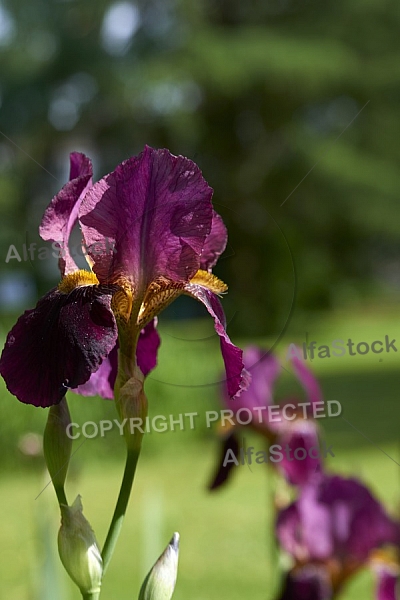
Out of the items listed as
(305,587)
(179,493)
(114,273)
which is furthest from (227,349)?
(179,493)

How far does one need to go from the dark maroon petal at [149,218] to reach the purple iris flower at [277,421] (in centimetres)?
56

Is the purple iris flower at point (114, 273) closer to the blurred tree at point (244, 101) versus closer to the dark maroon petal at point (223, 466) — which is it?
the dark maroon petal at point (223, 466)

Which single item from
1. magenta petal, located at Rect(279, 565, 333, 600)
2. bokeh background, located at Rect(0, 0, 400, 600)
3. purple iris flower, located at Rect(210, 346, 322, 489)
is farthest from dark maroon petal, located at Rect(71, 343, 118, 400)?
bokeh background, located at Rect(0, 0, 400, 600)

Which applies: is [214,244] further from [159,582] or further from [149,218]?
[159,582]

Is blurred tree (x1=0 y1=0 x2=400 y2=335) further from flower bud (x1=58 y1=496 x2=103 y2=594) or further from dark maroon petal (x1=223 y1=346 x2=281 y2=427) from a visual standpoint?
flower bud (x1=58 y1=496 x2=103 y2=594)

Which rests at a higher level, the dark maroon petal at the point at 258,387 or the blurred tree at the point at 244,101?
the dark maroon petal at the point at 258,387

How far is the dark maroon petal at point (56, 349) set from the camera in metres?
0.47

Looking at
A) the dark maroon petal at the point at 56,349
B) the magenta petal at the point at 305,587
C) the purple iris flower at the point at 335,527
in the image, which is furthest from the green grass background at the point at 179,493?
the dark maroon petal at the point at 56,349

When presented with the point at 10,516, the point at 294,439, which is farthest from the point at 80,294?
the point at 10,516

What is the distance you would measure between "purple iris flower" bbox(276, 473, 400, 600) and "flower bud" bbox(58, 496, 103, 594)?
1.84 feet

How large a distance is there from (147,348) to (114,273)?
3.6 inches

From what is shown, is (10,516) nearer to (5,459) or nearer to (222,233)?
(5,459)

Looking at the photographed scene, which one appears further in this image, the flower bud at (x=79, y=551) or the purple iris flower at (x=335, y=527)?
the purple iris flower at (x=335, y=527)

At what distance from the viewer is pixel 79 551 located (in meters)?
0.48
